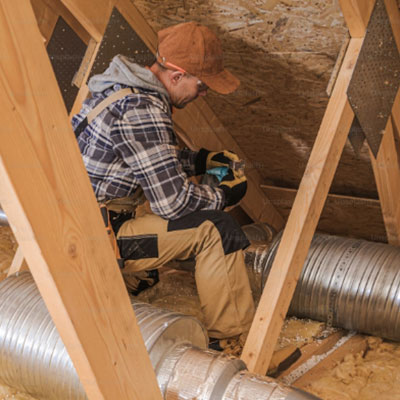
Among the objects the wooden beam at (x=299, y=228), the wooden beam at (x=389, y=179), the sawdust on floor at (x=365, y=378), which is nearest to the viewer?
the wooden beam at (x=299, y=228)

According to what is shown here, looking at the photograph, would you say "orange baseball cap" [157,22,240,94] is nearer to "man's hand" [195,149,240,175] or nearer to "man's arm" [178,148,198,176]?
"man's hand" [195,149,240,175]

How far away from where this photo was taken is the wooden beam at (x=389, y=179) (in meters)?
2.32

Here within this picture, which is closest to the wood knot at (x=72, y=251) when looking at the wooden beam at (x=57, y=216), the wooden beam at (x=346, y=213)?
the wooden beam at (x=57, y=216)

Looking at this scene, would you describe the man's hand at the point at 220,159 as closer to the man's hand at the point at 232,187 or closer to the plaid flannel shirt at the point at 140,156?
the man's hand at the point at 232,187

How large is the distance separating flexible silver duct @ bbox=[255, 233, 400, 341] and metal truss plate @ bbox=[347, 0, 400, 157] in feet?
1.45

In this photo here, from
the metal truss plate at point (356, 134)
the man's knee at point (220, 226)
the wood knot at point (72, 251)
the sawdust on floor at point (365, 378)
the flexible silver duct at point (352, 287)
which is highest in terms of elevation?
the wood knot at point (72, 251)

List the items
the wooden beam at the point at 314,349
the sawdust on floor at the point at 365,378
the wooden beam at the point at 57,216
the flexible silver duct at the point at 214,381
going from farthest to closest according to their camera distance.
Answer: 1. the wooden beam at the point at 314,349
2. the sawdust on floor at the point at 365,378
3. the flexible silver duct at the point at 214,381
4. the wooden beam at the point at 57,216

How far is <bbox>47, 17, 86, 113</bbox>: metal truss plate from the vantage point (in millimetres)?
2557

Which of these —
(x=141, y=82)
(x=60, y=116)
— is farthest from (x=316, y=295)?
(x=60, y=116)

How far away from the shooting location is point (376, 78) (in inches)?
82.3

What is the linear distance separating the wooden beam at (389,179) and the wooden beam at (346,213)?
66 centimetres

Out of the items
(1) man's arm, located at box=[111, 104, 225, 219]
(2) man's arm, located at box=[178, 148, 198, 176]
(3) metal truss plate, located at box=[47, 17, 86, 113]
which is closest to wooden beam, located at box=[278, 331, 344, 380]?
(1) man's arm, located at box=[111, 104, 225, 219]

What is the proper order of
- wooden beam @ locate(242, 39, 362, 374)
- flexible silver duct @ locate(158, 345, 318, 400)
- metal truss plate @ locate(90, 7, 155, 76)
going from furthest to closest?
metal truss plate @ locate(90, 7, 155, 76)
wooden beam @ locate(242, 39, 362, 374)
flexible silver duct @ locate(158, 345, 318, 400)

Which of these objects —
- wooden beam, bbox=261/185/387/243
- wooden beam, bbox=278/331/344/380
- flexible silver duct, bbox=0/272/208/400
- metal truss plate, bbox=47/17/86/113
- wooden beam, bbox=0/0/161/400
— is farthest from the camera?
wooden beam, bbox=261/185/387/243
